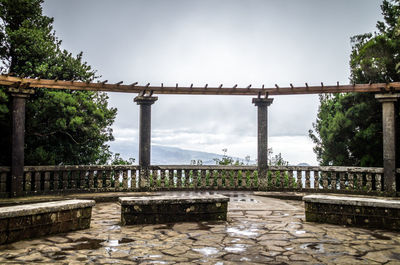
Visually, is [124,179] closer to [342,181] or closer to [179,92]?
[179,92]

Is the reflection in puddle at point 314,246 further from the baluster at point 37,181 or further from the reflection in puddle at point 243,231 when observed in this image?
the baluster at point 37,181

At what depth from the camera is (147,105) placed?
10.6 meters

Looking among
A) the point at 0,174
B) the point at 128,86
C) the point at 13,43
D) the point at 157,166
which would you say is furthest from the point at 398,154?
the point at 13,43

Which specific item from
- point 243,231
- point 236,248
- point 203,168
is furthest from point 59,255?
point 203,168

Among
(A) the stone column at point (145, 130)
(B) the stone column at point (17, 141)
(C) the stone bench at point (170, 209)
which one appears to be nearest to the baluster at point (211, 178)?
(A) the stone column at point (145, 130)

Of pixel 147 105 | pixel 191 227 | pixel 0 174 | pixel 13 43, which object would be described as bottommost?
pixel 191 227

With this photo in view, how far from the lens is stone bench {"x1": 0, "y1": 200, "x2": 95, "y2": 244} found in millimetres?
5137

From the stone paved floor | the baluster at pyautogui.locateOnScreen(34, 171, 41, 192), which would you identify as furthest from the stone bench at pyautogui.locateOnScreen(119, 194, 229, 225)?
the baluster at pyautogui.locateOnScreen(34, 171, 41, 192)

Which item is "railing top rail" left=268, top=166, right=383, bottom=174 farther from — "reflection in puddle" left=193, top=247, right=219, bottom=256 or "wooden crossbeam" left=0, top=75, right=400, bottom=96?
"reflection in puddle" left=193, top=247, right=219, bottom=256

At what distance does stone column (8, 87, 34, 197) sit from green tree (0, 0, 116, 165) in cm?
103

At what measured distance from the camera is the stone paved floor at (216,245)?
4355mm

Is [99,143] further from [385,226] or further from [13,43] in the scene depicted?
[385,226]

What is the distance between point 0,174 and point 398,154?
39.0 ft

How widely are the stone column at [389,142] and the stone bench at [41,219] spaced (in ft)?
26.0
